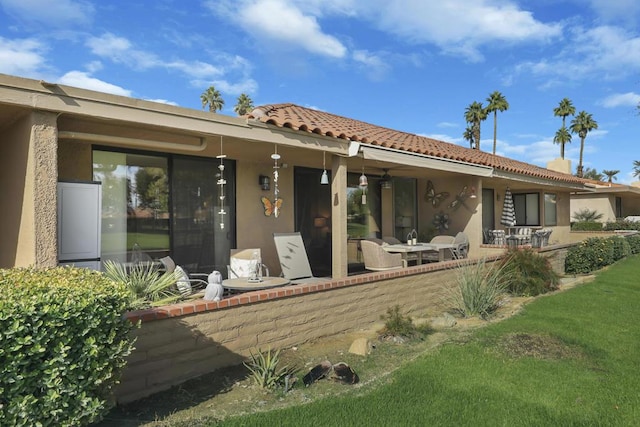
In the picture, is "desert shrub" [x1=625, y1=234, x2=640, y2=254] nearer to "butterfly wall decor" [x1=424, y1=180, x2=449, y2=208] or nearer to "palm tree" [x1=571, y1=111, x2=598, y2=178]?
"butterfly wall decor" [x1=424, y1=180, x2=449, y2=208]

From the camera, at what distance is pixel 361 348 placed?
6277 millimetres

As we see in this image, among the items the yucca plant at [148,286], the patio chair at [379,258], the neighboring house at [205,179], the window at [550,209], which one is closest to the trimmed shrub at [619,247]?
the window at [550,209]

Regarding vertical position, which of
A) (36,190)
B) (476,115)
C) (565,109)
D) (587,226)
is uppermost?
(565,109)

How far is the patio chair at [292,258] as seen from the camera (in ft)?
28.9

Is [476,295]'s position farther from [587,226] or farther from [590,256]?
[587,226]

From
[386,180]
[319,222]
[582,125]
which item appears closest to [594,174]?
[582,125]

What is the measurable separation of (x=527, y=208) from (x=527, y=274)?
10.4 m

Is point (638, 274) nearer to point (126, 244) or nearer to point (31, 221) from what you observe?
point (126, 244)

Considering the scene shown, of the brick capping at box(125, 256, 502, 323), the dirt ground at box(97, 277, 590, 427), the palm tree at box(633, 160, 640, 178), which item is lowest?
the dirt ground at box(97, 277, 590, 427)

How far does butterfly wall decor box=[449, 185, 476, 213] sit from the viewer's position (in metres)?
13.0

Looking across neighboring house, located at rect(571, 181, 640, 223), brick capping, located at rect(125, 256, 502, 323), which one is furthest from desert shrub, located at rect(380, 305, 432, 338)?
neighboring house, located at rect(571, 181, 640, 223)

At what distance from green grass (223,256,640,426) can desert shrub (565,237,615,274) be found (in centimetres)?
799

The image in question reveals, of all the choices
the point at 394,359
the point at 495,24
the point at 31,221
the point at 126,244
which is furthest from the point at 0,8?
the point at 495,24

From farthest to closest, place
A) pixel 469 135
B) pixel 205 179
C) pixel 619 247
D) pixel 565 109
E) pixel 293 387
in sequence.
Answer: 1. pixel 469 135
2. pixel 565 109
3. pixel 619 247
4. pixel 205 179
5. pixel 293 387
